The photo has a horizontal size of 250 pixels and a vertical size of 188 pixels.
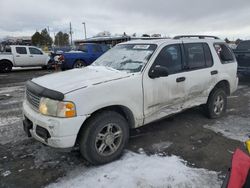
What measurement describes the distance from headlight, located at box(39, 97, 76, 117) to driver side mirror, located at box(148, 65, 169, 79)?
4.57 feet

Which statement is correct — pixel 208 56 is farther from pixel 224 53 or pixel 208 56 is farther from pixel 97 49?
pixel 97 49

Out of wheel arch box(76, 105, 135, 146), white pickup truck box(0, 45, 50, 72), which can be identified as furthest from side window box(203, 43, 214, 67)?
white pickup truck box(0, 45, 50, 72)

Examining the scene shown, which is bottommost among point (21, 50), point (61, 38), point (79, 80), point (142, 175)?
point (142, 175)

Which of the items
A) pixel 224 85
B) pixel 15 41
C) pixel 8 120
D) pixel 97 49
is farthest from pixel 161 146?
pixel 15 41

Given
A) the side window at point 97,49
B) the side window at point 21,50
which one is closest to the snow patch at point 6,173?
the side window at point 97,49

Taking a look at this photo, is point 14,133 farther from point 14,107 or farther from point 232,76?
point 232,76

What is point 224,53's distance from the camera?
214 inches

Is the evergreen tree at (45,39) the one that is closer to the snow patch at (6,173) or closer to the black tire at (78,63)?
the black tire at (78,63)

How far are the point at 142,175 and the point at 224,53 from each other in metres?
3.59

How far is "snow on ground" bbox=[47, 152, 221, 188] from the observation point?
301 cm

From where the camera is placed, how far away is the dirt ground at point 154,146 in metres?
3.33

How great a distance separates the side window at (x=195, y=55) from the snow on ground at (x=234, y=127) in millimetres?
1288

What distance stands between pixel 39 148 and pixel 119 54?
2.16 m

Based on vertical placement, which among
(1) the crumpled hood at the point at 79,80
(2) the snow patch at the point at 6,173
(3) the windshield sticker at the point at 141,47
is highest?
(3) the windshield sticker at the point at 141,47
